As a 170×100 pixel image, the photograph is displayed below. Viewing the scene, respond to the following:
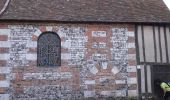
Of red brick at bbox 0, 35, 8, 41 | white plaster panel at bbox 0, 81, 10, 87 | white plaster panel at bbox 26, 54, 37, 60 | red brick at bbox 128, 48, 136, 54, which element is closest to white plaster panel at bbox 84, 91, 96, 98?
red brick at bbox 128, 48, 136, 54

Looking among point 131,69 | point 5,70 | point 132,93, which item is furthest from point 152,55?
point 5,70

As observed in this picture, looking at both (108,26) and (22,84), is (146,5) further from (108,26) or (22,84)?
(22,84)

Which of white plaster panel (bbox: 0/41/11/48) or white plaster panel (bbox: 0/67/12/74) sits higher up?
white plaster panel (bbox: 0/41/11/48)

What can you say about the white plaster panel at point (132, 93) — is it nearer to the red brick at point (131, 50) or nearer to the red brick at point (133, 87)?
the red brick at point (133, 87)

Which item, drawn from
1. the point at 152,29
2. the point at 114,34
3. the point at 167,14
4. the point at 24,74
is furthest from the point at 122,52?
the point at 24,74

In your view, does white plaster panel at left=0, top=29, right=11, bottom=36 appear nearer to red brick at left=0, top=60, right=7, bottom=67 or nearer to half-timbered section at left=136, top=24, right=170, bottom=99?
red brick at left=0, top=60, right=7, bottom=67

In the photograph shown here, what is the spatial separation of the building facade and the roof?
38 mm

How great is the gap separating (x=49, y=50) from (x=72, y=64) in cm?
107

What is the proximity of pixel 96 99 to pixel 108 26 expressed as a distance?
3021 mm

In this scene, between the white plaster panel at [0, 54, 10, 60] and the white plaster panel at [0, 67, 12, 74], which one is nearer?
the white plaster panel at [0, 67, 12, 74]

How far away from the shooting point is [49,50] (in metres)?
13.0

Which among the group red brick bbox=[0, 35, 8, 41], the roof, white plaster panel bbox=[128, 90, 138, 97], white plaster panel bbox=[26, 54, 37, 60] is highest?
the roof

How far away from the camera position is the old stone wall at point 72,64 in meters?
12.5

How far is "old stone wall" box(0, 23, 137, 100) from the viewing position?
12.5m
